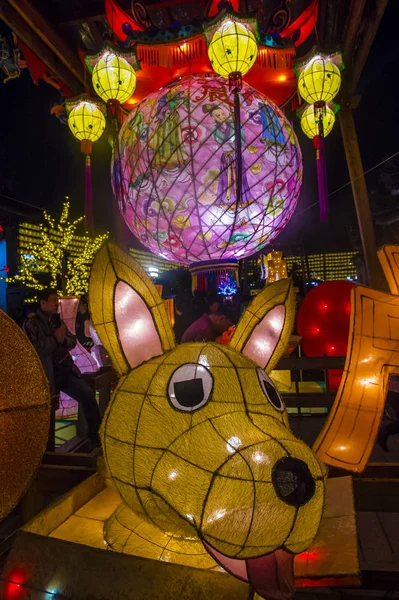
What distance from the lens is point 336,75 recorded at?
3344 mm

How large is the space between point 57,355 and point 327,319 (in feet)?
9.82

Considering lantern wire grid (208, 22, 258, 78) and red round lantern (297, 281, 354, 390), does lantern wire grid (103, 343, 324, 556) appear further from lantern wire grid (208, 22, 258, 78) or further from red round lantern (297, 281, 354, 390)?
red round lantern (297, 281, 354, 390)

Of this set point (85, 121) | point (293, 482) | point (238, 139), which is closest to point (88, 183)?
point (85, 121)

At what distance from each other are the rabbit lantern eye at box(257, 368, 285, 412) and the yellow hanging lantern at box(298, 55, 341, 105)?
3.05m

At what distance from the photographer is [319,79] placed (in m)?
3.25

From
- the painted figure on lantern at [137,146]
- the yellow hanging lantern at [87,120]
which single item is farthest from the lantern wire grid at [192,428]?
the yellow hanging lantern at [87,120]

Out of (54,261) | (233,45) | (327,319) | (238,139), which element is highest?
(54,261)

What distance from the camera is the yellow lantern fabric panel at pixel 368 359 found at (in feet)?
5.49

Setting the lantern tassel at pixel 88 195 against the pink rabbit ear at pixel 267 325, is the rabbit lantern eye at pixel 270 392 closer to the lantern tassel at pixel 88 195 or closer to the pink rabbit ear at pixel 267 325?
the pink rabbit ear at pixel 267 325

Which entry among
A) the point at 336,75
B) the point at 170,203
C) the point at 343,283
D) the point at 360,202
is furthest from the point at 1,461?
the point at 360,202

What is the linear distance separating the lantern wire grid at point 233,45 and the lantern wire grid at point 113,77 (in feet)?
2.70

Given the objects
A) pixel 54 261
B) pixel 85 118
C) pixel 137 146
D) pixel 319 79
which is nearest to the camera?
pixel 137 146

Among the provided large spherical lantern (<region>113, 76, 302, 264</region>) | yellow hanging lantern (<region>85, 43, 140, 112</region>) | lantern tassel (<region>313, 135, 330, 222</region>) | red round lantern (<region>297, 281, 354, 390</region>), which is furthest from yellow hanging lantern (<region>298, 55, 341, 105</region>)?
red round lantern (<region>297, 281, 354, 390</region>)

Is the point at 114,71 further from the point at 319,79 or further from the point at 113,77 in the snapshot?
the point at 319,79
